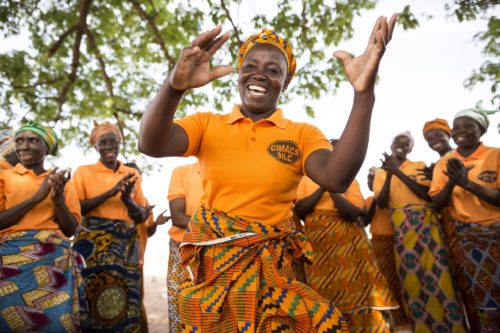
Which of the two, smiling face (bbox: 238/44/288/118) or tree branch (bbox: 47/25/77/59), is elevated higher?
tree branch (bbox: 47/25/77/59)

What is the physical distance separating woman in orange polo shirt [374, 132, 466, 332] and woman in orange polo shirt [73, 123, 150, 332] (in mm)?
2887

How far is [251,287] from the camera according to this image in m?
1.60

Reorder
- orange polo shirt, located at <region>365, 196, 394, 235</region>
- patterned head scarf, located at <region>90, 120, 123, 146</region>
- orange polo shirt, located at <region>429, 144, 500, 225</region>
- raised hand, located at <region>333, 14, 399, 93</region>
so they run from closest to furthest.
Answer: raised hand, located at <region>333, 14, 399, 93</region>, orange polo shirt, located at <region>429, 144, 500, 225</region>, patterned head scarf, located at <region>90, 120, 123, 146</region>, orange polo shirt, located at <region>365, 196, 394, 235</region>

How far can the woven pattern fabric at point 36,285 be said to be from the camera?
11.0 feet

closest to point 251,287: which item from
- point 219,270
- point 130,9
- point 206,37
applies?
point 219,270

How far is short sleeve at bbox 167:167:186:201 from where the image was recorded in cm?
474

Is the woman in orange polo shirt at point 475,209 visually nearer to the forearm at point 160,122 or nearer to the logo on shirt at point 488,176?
the logo on shirt at point 488,176

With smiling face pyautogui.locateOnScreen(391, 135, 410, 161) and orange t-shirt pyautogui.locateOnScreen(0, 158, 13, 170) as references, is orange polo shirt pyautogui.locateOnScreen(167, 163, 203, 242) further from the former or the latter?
smiling face pyautogui.locateOnScreen(391, 135, 410, 161)

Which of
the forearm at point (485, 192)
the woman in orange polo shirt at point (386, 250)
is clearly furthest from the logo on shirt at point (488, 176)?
the woman in orange polo shirt at point (386, 250)

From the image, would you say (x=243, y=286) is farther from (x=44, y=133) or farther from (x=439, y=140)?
(x=439, y=140)

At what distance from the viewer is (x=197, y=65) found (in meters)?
1.51

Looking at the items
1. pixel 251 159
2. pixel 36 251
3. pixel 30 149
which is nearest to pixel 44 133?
pixel 30 149

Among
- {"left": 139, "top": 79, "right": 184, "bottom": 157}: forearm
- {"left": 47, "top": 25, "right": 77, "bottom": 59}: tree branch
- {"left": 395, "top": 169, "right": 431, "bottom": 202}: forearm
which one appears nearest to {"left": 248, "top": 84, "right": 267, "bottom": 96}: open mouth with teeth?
{"left": 139, "top": 79, "right": 184, "bottom": 157}: forearm

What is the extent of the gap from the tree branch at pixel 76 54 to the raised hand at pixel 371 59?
646 cm
